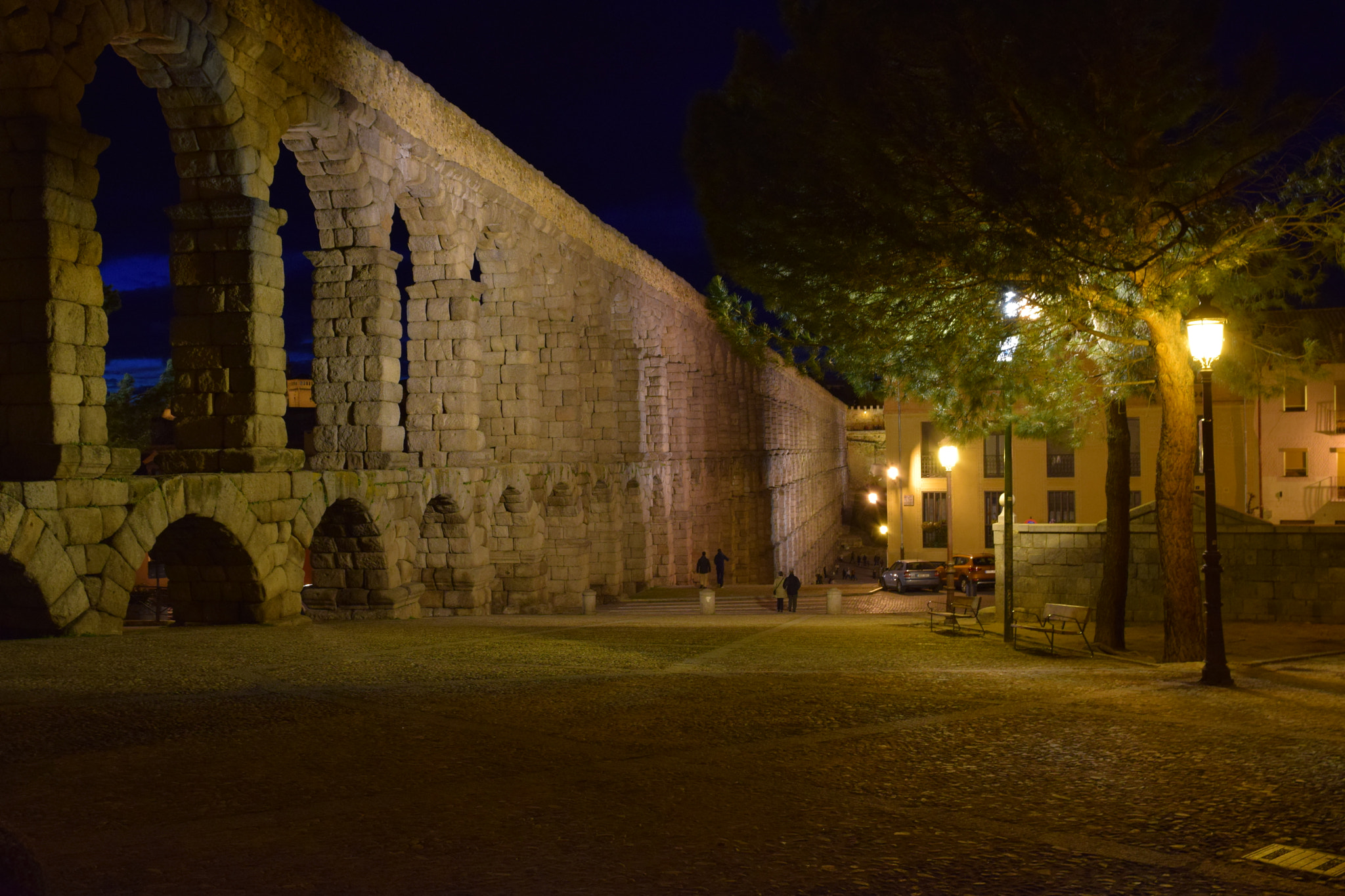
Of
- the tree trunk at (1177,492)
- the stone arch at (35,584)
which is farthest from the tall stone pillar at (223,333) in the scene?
the tree trunk at (1177,492)

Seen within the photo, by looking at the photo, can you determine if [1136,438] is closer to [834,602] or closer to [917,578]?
[917,578]

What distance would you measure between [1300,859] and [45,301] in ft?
32.8

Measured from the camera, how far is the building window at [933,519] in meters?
35.7

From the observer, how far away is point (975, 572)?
3000cm

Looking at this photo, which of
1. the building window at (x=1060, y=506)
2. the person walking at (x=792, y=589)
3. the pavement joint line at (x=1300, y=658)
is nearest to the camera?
the pavement joint line at (x=1300, y=658)

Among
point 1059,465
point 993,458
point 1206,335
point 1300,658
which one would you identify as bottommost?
point 1300,658

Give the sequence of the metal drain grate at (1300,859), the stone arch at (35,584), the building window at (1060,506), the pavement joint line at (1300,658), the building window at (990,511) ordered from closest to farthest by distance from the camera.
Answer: the metal drain grate at (1300,859) < the stone arch at (35,584) < the pavement joint line at (1300,658) < the building window at (1060,506) < the building window at (990,511)

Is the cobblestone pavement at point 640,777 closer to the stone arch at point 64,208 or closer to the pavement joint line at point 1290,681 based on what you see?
the pavement joint line at point 1290,681

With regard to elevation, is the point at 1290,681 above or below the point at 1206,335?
below

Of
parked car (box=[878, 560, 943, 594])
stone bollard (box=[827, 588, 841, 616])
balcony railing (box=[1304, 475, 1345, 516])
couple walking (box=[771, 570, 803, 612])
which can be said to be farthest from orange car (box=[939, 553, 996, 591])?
balcony railing (box=[1304, 475, 1345, 516])

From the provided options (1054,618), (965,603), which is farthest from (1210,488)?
(965,603)

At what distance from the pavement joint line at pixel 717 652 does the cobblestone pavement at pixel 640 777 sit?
23.4 inches

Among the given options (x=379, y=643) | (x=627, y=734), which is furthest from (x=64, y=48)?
(x=627, y=734)

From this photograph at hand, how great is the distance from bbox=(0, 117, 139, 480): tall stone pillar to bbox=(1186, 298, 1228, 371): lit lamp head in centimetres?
926
